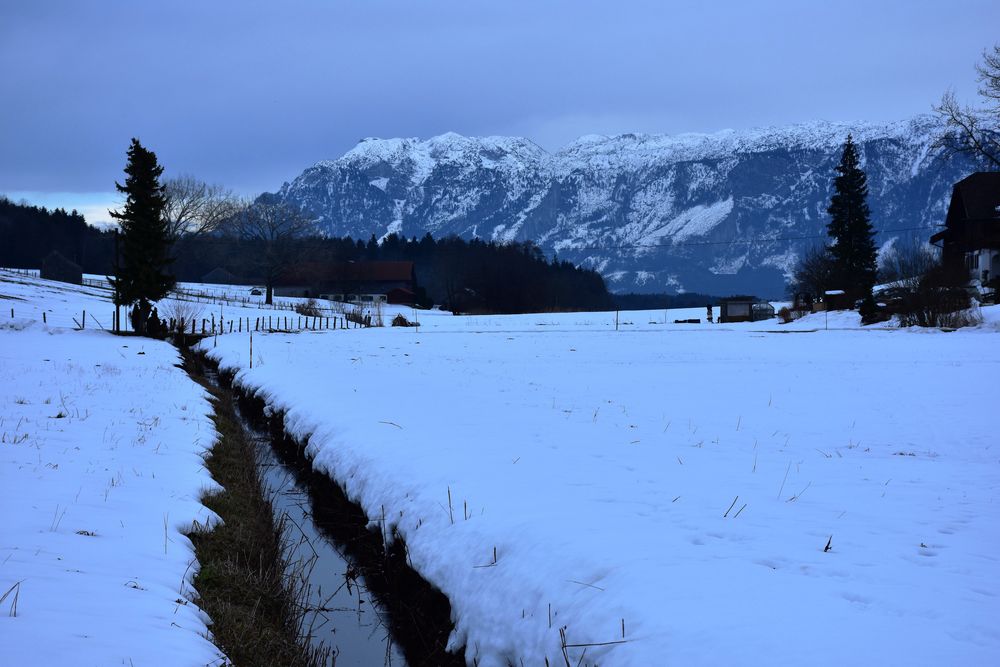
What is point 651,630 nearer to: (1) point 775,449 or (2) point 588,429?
(1) point 775,449

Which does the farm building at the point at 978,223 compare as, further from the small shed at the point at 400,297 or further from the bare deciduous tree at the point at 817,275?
the small shed at the point at 400,297

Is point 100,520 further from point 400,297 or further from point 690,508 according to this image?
point 400,297

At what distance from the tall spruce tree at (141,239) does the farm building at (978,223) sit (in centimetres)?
5905

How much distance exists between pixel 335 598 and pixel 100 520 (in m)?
2.73

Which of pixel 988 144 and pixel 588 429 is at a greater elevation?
pixel 988 144

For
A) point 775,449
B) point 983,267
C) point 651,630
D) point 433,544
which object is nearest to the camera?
point 651,630

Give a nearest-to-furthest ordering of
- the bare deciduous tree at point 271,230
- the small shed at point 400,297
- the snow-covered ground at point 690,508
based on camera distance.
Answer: the snow-covered ground at point 690,508 → the bare deciduous tree at point 271,230 → the small shed at point 400,297

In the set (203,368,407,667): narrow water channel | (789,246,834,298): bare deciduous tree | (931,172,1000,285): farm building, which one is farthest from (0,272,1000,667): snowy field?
(789,246,834,298): bare deciduous tree

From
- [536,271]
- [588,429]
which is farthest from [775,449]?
[536,271]

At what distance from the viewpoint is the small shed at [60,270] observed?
294 feet

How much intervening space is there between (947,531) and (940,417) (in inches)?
288

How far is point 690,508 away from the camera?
740 centimetres

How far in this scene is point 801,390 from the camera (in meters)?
16.6

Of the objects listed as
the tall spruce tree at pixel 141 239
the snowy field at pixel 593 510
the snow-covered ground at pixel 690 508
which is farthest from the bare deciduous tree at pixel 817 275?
the tall spruce tree at pixel 141 239
